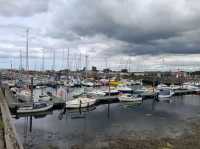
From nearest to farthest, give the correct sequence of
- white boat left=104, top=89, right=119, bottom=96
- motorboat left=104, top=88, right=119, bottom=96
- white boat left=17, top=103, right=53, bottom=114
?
1. white boat left=17, top=103, right=53, bottom=114
2. white boat left=104, top=89, right=119, bottom=96
3. motorboat left=104, top=88, right=119, bottom=96

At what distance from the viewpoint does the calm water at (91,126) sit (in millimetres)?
23922

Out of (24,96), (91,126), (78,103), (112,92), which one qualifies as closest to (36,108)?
(78,103)

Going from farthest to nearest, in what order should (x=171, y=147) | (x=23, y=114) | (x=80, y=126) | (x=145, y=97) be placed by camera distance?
(x=145, y=97)
(x=23, y=114)
(x=80, y=126)
(x=171, y=147)

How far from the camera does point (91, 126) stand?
29.5 meters

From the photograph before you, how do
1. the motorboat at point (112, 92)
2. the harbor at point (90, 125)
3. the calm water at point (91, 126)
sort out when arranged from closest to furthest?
the harbor at point (90, 125), the calm water at point (91, 126), the motorboat at point (112, 92)

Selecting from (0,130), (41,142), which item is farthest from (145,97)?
(0,130)

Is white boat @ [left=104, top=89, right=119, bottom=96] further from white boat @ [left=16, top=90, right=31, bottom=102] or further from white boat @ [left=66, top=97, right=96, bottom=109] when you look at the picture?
white boat @ [left=16, top=90, right=31, bottom=102]

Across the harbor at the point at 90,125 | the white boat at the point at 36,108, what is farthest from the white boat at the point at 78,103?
the white boat at the point at 36,108

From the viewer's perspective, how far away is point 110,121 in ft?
108

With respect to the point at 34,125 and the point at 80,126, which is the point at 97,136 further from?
the point at 34,125

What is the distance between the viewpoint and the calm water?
23.9m

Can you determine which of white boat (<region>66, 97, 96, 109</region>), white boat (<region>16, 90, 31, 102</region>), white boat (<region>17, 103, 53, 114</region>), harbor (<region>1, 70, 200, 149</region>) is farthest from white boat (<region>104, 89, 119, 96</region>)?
white boat (<region>17, 103, 53, 114</region>)

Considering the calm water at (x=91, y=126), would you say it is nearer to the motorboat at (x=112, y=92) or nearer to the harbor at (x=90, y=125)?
the harbor at (x=90, y=125)

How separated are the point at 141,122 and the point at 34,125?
1303 cm
